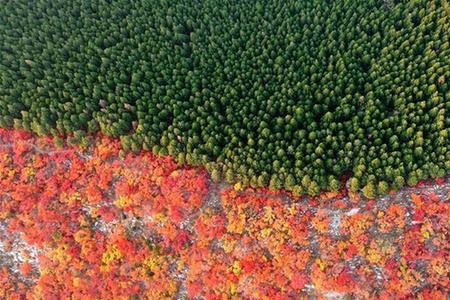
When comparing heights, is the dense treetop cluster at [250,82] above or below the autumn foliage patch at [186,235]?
above

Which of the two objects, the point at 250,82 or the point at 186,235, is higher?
the point at 250,82

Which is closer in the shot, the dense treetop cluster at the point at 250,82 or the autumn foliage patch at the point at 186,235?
the autumn foliage patch at the point at 186,235

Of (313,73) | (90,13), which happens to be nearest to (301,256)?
(313,73)

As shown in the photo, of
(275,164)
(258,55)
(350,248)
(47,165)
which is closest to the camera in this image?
(350,248)

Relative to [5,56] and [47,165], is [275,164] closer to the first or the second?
[47,165]
